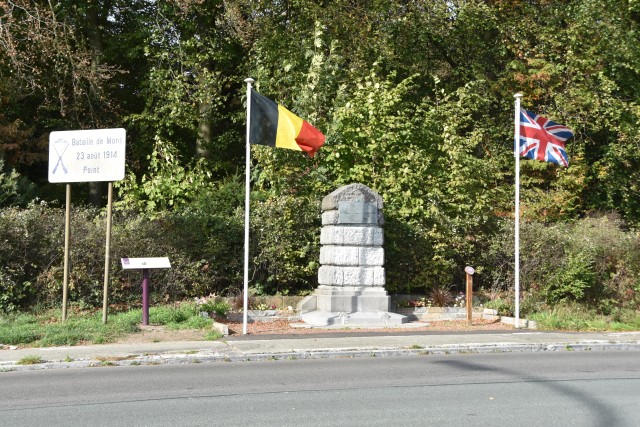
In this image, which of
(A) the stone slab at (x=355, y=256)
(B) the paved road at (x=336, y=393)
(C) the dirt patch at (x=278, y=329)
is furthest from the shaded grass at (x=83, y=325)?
(A) the stone slab at (x=355, y=256)

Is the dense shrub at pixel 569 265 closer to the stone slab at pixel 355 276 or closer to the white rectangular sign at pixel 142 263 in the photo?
the stone slab at pixel 355 276

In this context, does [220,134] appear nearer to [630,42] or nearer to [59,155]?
[59,155]

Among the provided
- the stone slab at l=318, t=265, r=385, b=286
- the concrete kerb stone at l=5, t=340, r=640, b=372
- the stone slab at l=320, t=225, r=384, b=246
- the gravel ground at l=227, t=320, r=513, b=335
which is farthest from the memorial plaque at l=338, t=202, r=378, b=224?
the concrete kerb stone at l=5, t=340, r=640, b=372

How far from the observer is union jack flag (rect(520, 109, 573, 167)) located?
57.5 feet

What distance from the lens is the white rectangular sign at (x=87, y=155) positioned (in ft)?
50.1

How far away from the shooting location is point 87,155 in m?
15.4

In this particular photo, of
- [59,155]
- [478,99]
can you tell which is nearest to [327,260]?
[59,155]

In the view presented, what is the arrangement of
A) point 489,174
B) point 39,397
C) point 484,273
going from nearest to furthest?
1. point 39,397
2. point 484,273
3. point 489,174

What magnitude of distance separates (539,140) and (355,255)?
5.16m

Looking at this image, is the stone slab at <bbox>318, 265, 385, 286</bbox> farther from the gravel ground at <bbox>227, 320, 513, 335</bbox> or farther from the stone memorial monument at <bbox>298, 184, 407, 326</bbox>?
the gravel ground at <bbox>227, 320, 513, 335</bbox>

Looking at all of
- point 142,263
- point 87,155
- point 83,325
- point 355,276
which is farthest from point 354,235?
point 83,325

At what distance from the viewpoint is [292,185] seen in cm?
2098

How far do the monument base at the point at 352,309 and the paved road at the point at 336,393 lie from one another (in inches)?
190

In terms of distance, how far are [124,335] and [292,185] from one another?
26.6 ft
